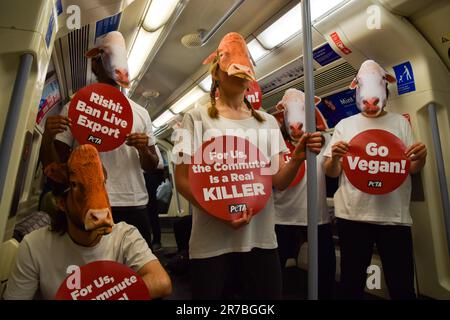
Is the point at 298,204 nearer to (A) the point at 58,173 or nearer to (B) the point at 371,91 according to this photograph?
(B) the point at 371,91

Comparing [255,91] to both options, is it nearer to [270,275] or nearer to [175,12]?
[175,12]

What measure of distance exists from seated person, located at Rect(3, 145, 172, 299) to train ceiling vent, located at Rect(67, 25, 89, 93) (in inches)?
87.7

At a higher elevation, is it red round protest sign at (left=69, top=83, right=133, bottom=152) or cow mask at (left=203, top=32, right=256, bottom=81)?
cow mask at (left=203, top=32, right=256, bottom=81)

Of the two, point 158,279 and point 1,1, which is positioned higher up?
point 1,1

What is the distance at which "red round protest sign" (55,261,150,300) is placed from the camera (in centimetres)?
80

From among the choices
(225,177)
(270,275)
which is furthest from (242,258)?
(225,177)

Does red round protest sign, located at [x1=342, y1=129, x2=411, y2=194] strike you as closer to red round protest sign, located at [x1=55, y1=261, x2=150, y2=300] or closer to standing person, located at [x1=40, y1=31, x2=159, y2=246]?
standing person, located at [x1=40, y1=31, x2=159, y2=246]

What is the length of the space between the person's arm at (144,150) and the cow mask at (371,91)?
1315 mm

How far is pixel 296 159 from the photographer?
121 centimetres

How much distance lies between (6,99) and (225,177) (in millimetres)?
787

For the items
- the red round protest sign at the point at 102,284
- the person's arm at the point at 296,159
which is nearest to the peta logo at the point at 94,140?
the red round protest sign at the point at 102,284

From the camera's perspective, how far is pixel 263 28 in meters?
3.07

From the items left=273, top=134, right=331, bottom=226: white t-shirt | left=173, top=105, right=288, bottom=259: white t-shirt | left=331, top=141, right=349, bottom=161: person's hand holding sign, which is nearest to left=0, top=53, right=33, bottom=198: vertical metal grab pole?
left=173, top=105, right=288, bottom=259: white t-shirt

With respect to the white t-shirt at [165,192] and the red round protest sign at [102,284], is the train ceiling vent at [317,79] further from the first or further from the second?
the white t-shirt at [165,192]
